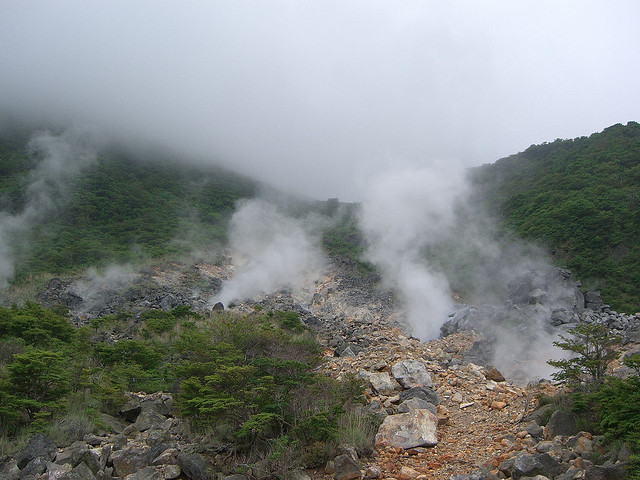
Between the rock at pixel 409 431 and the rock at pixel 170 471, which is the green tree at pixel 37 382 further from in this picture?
the rock at pixel 409 431

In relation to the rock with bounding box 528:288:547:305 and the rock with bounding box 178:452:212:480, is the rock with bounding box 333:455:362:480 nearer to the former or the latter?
the rock with bounding box 178:452:212:480

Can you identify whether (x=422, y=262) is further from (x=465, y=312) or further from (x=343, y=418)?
(x=343, y=418)

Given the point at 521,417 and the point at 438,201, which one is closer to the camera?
the point at 521,417

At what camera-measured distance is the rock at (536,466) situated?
18.1ft

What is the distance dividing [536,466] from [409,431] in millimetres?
2389

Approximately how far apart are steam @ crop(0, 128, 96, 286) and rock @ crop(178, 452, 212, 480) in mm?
24546

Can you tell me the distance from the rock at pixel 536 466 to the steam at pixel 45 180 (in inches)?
1111

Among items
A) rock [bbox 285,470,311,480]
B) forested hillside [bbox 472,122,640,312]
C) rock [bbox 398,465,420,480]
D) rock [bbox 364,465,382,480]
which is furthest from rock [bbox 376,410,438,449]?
forested hillside [bbox 472,122,640,312]

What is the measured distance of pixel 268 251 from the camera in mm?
34969

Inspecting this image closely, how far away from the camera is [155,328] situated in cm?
1791

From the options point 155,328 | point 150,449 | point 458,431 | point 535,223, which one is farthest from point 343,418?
point 535,223

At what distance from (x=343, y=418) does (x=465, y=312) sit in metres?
13.3

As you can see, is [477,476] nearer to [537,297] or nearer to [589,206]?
[537,297]

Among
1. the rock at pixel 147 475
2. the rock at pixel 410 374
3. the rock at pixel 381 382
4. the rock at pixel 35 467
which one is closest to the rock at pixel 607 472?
the rock at pixel 147 475
